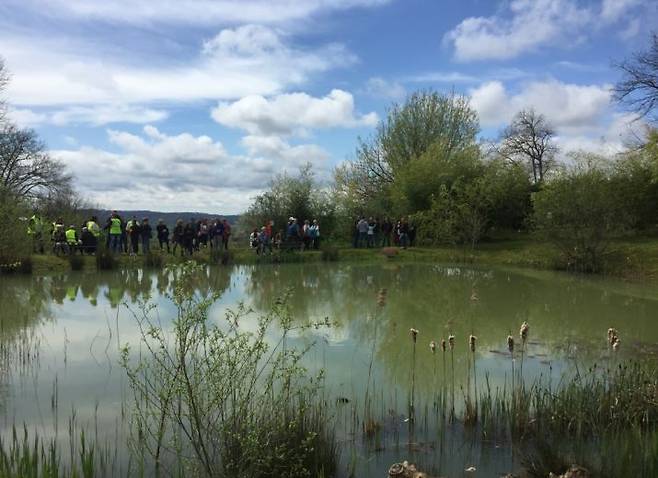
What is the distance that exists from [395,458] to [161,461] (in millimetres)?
1837

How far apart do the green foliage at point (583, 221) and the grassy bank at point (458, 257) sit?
0.62 metres

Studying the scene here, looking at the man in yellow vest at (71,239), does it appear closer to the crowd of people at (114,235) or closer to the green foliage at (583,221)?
the crowd of people at (114,235)

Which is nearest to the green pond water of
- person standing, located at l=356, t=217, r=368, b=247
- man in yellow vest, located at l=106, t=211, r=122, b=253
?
man in yellow vest, located at l=106, t=211, r=122, b=253

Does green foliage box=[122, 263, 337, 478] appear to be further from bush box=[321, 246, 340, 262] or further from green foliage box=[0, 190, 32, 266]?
bush box=[321, 246, 340, 262]

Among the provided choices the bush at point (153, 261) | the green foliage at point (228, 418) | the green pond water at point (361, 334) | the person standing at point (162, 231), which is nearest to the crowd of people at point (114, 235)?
the person standing at point (162, 231)

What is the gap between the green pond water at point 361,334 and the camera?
16.7ft

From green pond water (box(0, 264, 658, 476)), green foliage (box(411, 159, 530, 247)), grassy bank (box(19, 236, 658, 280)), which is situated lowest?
green pond water (box(0, 264, 658, 476))

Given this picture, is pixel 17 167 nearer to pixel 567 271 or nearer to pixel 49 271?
pixel 49 271

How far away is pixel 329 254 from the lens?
2328 centimetres

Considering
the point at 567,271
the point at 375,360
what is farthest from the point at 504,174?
the point at 375,360

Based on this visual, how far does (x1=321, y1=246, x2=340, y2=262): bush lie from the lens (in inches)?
915

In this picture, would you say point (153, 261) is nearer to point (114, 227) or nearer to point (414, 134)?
point (114, 227)

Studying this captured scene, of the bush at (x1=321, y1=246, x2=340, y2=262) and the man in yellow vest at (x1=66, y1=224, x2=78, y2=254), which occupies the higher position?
the man in yellow vest at (x1=66, y1=224, x2=78, y2=254)

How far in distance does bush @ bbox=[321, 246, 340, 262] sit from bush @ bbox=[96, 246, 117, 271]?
26.9 feet
